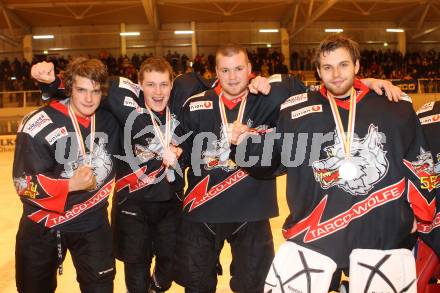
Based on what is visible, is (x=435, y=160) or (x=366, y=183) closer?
(x=366, y=183)

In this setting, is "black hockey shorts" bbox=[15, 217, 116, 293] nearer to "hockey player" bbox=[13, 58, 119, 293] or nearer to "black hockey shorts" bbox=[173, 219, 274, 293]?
"hockey player" bbox=[13, 58, 119, 293]

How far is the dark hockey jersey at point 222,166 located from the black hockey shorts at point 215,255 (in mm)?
92

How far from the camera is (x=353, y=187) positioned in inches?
105

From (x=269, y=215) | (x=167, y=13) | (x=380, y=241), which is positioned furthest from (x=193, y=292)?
(x=167, y=13)

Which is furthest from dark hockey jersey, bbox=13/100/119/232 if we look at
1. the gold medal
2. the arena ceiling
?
the arena ceiling

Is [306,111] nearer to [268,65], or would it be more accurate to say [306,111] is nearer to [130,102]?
[130,102]

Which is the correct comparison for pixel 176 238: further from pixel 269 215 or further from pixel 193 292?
pixel 269 215

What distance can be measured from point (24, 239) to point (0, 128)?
11.4 m

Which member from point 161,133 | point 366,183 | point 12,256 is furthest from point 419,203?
point 12,256

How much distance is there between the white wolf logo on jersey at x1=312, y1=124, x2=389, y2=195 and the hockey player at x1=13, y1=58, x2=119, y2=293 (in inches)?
58.0

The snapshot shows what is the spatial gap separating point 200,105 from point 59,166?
42.9 inches

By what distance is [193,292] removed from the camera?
343 cm

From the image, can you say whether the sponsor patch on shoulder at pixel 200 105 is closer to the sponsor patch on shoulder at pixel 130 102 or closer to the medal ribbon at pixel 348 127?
the sponsor patch on shoulder at pixel 130 102

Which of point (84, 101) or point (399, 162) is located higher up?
point (84, 101)
